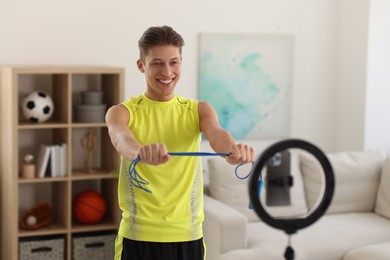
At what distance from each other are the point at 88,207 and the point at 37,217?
0.34 meters

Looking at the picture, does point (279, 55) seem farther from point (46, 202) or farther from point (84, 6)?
point (46, 202)

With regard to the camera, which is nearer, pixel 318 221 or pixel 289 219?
pixel 289 219

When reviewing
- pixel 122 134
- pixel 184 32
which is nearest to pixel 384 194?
pixel 184 32

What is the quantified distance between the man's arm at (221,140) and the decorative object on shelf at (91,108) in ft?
6.67

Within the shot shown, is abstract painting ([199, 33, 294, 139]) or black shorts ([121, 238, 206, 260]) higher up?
abstract painting ([199, 33, 294, 139])

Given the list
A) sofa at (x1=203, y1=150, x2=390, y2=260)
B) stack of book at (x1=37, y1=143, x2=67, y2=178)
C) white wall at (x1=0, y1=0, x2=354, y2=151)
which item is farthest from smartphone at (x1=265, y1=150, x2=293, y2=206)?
white wall at (x1=0, y1=0, x2=354, y2=151)

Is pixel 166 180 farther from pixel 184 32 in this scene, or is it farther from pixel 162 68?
pixel 184 32

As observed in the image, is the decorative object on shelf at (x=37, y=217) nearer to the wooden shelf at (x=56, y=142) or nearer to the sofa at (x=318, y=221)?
the wooden shelf at (x=56, y=142)

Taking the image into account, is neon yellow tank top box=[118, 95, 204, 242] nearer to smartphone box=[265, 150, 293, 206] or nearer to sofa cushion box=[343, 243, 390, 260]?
smartphone box=[265, 150, 293, 206]

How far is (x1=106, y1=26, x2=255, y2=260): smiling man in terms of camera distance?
2.02 m

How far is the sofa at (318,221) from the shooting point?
144 inches

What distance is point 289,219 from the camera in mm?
1159

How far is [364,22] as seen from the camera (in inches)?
187

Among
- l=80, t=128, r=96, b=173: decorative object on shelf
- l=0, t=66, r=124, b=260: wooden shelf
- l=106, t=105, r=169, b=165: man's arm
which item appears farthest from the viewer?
l=80, t=128, r=96, b=173: decorative object on shelf
